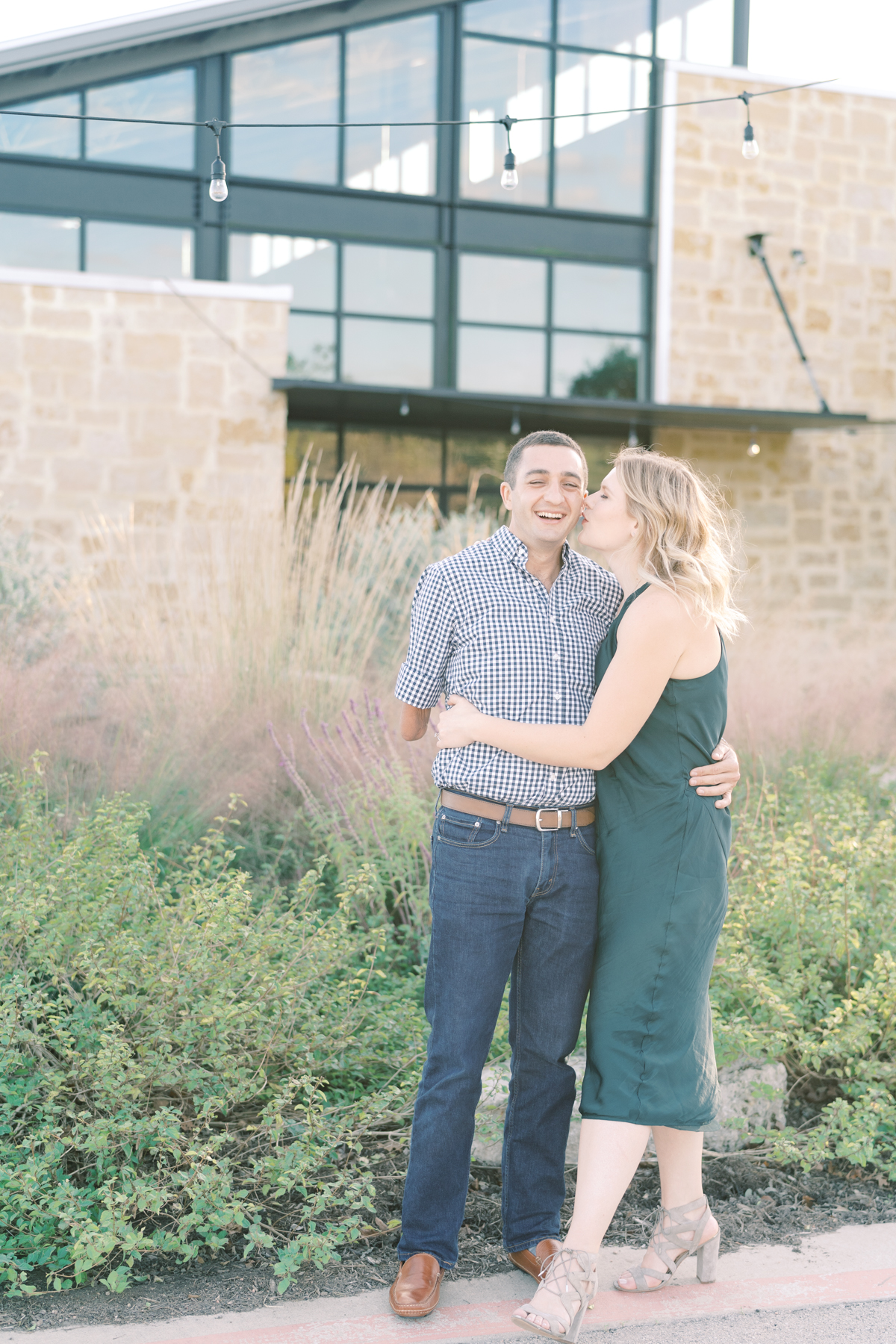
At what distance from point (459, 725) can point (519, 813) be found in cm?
24

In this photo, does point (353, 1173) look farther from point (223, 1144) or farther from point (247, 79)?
point (247, 79)

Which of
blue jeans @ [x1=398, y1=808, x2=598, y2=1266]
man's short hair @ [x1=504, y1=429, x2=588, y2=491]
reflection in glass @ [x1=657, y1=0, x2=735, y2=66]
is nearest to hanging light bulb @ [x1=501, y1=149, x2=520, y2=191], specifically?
man's short hair @ [x1=504, y1=429, x2=588, y2=491]

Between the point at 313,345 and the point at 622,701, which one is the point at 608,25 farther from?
the point at 622,701

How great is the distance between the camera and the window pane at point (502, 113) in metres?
14.7

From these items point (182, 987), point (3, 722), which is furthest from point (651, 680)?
point (3, 722)

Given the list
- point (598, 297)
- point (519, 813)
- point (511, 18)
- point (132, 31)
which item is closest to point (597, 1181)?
point (519, 813)

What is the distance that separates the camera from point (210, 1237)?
2637 millimetres

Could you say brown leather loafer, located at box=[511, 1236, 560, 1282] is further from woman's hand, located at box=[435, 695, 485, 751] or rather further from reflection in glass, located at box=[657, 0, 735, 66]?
reflection in glass, located at box=[657, 0, 735, 66]

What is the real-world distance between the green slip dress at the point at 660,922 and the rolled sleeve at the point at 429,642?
43cm

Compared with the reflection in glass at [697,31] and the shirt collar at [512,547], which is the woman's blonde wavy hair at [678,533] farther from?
the reflection in glass at [697,31]

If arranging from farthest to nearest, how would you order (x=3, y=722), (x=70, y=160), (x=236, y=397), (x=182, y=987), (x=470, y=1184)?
(x=70, y=160), (x=236, y=397), (x=3, y=722), (x=470, y=1184), (x=182, y=987)

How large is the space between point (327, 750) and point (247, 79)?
11704mm

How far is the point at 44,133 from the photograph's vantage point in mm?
13078

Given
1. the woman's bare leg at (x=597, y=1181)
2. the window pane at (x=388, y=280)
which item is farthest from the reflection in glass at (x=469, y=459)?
the woman's bare leg at (x=597, y=1181)
